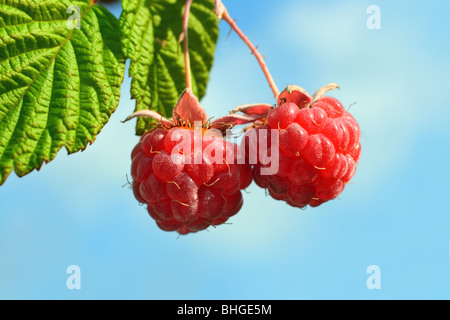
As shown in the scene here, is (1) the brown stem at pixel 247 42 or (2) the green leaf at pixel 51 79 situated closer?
(2) the green leaf at pixel 51 79

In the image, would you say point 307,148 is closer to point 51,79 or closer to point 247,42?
point 247,42

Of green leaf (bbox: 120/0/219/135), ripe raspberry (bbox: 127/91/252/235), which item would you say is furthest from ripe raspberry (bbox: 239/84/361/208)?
green leaf (bbox: 120/0/219/135)

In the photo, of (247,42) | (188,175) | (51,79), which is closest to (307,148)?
(188,175)

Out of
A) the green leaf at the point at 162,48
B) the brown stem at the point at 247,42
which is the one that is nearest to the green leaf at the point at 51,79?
the green leaf at the point at 162,48

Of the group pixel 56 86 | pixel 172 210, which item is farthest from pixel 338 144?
pixel 56 86

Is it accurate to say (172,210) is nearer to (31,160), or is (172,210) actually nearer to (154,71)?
(31,160)

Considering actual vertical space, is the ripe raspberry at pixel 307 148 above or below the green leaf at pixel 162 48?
below

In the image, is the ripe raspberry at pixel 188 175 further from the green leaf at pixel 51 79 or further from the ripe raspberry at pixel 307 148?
the green leaf at pixel 51 79
